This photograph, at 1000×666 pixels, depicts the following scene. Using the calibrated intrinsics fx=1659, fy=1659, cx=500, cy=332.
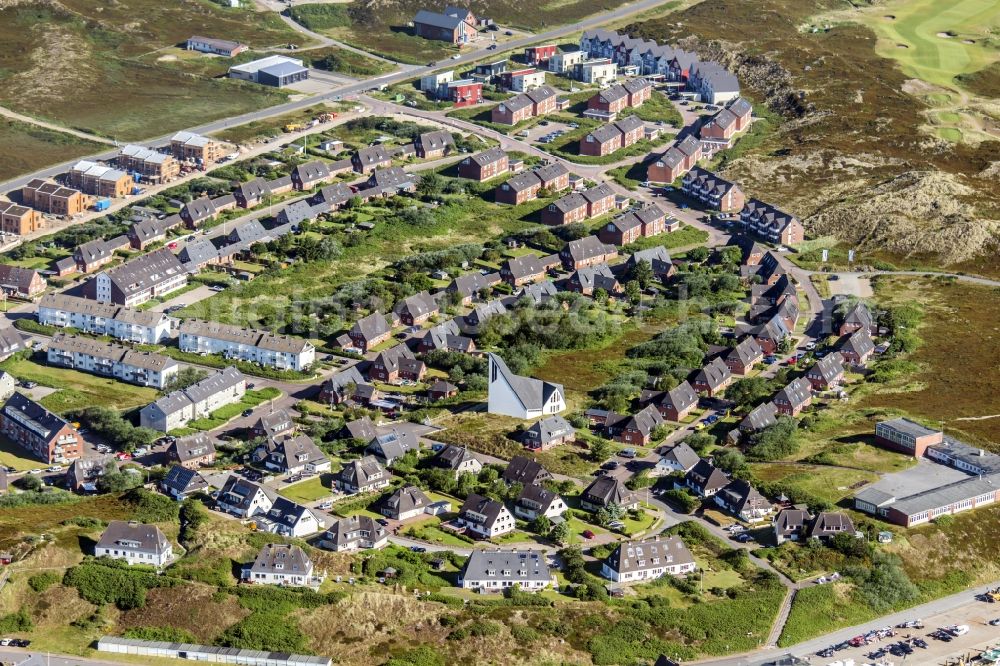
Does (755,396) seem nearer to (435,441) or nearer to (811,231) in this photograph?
(435,441)

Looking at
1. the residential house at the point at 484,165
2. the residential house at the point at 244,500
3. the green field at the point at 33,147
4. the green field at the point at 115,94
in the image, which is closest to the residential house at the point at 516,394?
the residential house at the point at 244,500

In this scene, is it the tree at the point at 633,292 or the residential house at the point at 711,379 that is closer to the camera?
the residential house at the point at 711,379

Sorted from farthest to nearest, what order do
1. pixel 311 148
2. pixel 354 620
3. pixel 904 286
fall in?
pixel 311 148 → pixel 904 286 → pixel 354 620

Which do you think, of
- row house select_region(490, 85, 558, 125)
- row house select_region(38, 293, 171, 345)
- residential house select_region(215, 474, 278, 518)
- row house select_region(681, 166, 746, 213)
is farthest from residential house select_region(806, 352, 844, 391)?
row house select_region(490, 85, 558, 125)

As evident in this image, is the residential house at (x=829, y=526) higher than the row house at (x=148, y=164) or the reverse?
higher

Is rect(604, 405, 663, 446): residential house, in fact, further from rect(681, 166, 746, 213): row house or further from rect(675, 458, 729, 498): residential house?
rect(681, 166, 746, 213): row house

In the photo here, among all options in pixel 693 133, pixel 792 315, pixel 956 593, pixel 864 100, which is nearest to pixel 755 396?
pixel 792 315

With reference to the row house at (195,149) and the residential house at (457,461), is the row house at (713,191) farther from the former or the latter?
the residential house at (457,461)
